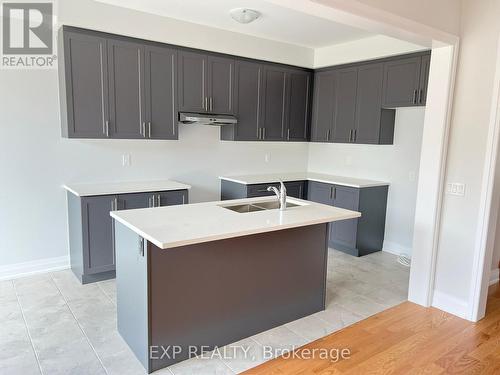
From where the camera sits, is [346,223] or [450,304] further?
[346,223]

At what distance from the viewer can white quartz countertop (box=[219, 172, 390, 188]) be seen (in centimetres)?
446

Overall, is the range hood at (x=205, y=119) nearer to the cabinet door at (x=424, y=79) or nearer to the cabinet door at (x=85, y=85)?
the cabinet door at (x=85, y=85)

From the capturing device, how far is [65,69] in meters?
3.38

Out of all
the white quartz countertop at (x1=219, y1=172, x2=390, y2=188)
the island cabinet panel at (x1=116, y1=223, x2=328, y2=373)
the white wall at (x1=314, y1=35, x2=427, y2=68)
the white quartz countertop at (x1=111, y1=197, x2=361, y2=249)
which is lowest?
the island cabinet panel at (x1=116, y1=223, x2=328, y2=373)

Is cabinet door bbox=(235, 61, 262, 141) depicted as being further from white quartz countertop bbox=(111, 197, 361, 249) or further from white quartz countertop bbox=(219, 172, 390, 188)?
white quartz countertop bbox=(111, 197, 361, 249)

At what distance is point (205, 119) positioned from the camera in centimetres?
412

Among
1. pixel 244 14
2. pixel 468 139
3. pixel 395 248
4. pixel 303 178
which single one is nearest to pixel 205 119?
pixel 244 14

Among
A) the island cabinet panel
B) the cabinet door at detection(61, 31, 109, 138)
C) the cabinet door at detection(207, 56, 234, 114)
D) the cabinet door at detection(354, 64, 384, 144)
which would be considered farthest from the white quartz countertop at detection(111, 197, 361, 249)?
the cabinet door at detection(354, 64, 384, 144)

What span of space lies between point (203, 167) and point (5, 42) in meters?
2.38

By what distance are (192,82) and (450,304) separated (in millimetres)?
3385

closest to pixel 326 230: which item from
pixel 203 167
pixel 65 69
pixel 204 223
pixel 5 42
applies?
pixel 204 223

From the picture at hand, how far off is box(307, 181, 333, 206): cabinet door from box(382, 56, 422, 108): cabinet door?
4.07 feet

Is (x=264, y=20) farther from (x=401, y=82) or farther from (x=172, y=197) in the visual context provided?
(x=172, y=197)

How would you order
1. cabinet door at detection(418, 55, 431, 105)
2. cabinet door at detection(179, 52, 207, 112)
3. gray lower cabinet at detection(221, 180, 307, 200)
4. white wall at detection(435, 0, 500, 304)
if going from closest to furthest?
white wall at detection(435, 0, 500, 304) < cabinet door at detection(418, 55, 431, 105) < cabinet door at detection(179, 52, 207, 112) < gray lower cabinet at detection(221, 180, 307, 200)
